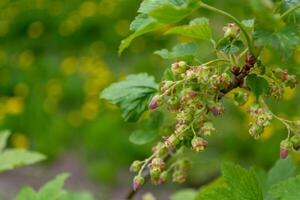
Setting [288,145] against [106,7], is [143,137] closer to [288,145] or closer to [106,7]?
[288,145]

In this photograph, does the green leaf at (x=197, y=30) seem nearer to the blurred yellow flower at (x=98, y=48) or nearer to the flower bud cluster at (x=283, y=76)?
the flower bud cluster at (x=283, y=76)

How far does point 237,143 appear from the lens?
4812 mm

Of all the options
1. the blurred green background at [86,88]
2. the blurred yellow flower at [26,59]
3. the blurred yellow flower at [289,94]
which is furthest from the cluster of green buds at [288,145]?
the blurred yellow flower at [26,59]

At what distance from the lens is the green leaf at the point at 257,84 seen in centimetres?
125

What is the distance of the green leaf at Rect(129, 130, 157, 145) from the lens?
65.6 inches

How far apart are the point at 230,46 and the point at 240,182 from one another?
0.95 feet

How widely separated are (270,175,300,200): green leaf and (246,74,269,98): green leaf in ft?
0.60

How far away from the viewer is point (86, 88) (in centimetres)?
574

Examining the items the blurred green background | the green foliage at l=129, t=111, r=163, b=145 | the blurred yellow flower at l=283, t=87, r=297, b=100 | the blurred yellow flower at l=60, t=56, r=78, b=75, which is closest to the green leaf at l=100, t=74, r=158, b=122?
the green foliage at l=129, t=111, r=163, b=145

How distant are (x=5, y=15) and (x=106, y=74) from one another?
1.83 meters

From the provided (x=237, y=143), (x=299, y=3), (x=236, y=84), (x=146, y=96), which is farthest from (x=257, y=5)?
(x=237, y=143)

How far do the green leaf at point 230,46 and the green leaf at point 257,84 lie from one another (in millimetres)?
63

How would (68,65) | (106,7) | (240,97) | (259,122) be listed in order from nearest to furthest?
1. (259,122)
2. (240,97)
3. (68,65)
4. (106,7)

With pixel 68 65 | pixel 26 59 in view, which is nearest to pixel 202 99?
pixel 68 65
